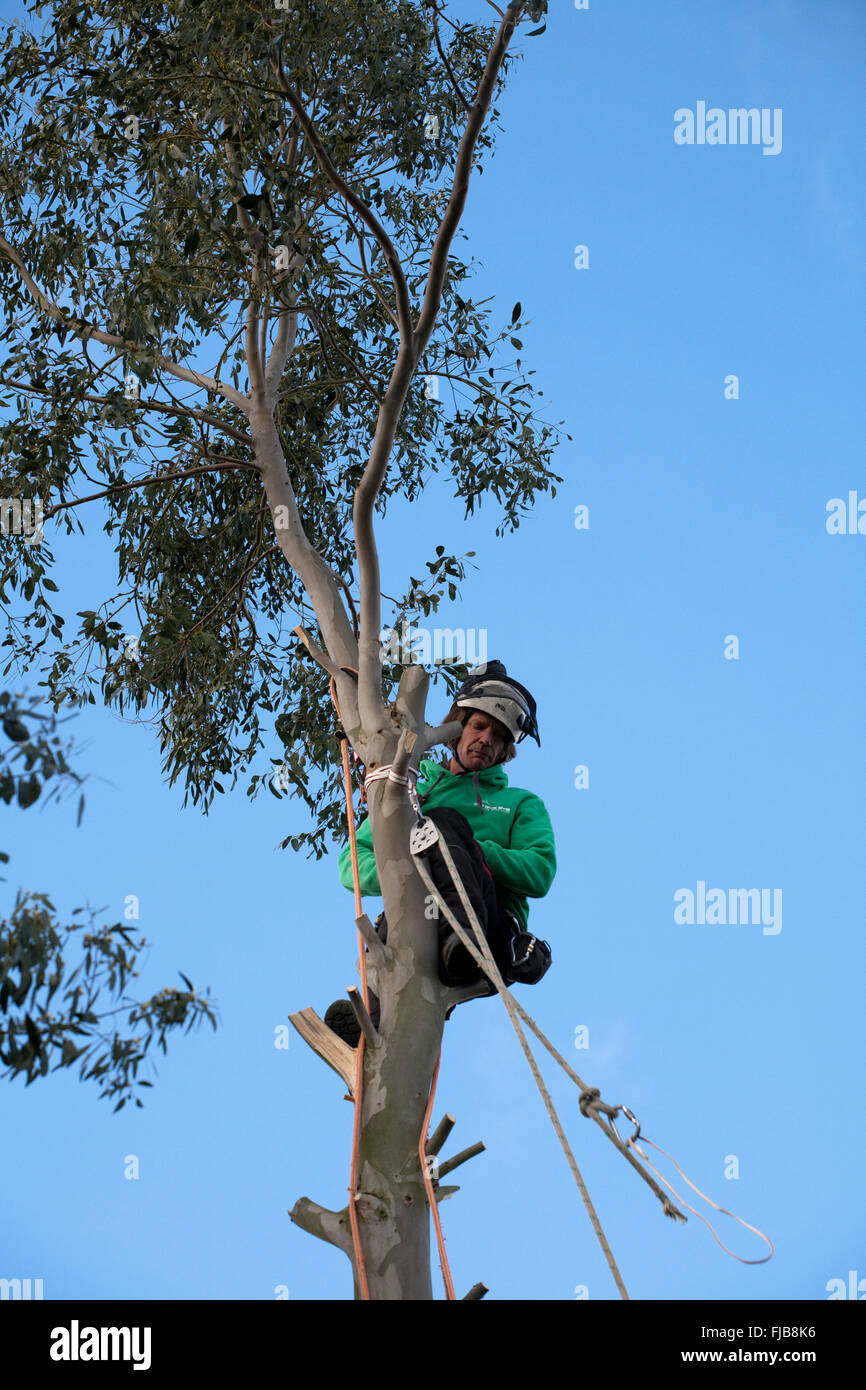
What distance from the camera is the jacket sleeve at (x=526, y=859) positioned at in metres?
3.52

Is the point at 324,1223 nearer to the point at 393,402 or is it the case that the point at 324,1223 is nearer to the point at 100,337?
the point at 393,402

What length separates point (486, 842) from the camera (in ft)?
11.8

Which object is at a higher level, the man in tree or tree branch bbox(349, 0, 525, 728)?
tree branch bbox(349, 0, 525, 728)

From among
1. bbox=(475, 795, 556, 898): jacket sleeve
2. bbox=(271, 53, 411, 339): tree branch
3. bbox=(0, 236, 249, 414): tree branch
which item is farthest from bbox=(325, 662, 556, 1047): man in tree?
bbox=(0, 236, 249, 414): tree branch

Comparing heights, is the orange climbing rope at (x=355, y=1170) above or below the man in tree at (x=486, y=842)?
below

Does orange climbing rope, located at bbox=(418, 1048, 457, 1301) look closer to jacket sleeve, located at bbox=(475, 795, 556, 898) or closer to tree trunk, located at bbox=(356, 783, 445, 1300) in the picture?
tree trunk, located at bbox=(356, 783, 445, 1300)

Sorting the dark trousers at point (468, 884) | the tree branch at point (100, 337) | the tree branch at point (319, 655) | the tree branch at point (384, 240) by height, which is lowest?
the dark trousers at point (468, 884)

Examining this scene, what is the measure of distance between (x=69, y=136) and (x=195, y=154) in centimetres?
90

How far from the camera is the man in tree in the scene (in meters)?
3.35

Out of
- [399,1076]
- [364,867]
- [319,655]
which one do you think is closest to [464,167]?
[319,655]

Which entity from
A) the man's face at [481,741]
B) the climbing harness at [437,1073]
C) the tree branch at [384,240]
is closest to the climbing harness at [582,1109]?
the climbing harness at [437,1073]

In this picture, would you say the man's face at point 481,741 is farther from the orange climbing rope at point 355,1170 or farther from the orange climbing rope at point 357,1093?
the orange climbing rope at point 355,1170

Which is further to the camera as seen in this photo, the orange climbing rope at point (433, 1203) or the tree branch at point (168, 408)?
the tree branch at point (168, 408)
